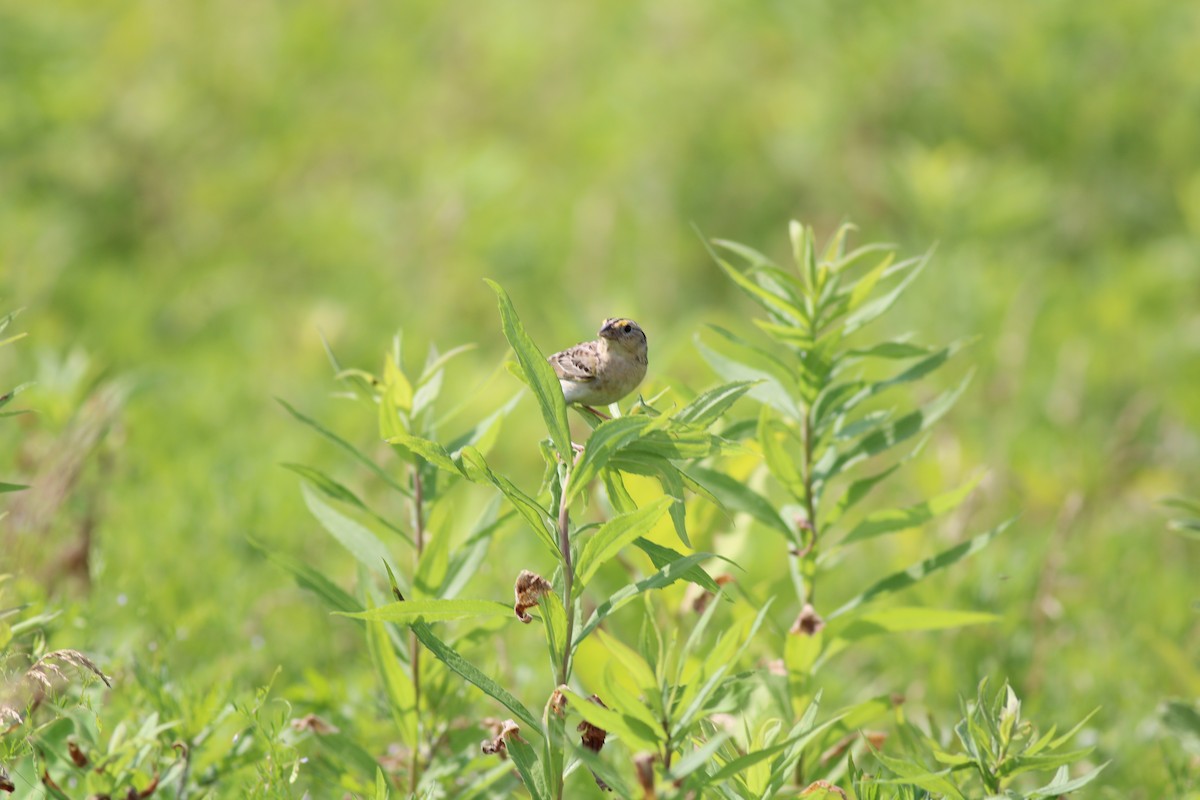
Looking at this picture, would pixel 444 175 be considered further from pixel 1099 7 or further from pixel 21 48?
pixel 1099 7

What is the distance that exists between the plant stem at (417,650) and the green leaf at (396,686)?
0.04 feet

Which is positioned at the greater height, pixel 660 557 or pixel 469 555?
pixel 660 557

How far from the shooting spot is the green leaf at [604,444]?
4.63 ft

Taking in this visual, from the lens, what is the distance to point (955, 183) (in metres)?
4.67

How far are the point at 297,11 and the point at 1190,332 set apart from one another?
4720mm

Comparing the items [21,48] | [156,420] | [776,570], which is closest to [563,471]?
[776,570]

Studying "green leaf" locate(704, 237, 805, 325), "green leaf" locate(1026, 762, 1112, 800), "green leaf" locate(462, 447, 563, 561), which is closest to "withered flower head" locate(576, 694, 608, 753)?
"green leaf" locate(462, 447, 563, 561)

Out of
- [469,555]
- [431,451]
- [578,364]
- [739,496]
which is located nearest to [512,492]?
[431,451]

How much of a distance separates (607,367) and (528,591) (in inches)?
14.1

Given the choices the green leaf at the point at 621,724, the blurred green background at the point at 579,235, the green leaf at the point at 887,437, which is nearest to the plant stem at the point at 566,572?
the green leaf at the point at 621,724

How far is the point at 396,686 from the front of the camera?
1.88 m

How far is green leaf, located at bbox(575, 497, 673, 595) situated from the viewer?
142cm

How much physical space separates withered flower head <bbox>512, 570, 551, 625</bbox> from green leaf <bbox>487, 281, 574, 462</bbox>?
6.1 inches

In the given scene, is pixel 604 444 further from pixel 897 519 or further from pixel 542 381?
pixel 897 519
